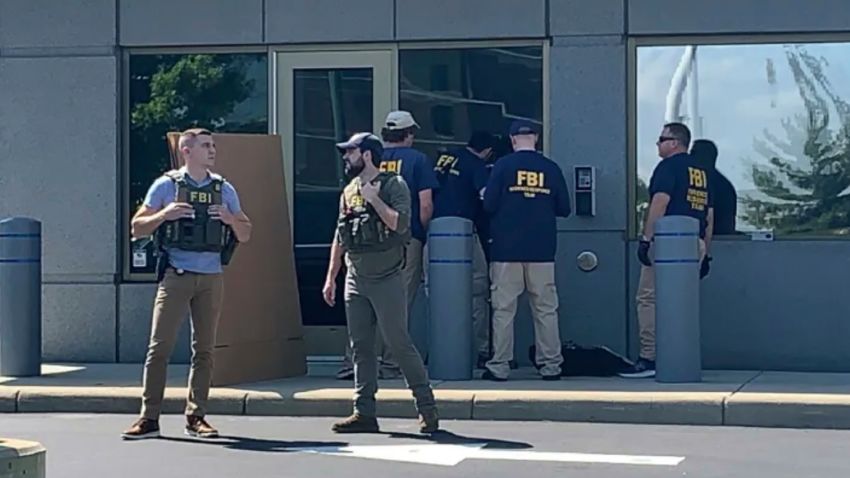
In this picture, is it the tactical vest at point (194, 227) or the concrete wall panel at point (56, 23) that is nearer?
the tactical vest at point (194, 227)

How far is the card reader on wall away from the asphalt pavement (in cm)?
279

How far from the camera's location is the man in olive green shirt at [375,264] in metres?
9.08

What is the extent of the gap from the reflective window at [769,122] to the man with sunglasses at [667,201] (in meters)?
0.56

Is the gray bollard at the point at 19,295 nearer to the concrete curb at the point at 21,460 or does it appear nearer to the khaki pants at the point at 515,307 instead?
the khaki pants at the point at 515,307

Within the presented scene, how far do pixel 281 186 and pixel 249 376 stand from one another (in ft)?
4.94

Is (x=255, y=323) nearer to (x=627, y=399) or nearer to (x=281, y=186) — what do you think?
(x=281, y=186)

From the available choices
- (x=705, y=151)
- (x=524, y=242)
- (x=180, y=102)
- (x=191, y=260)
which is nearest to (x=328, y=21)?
(x=180, y=102)

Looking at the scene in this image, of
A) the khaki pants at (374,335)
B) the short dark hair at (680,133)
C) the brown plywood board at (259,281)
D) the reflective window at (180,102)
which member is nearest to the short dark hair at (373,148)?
the khaki pants at (374,335)

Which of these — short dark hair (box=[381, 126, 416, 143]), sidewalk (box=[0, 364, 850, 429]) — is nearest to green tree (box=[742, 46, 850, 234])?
sidewalk (box=[0, 364, 850, 429])

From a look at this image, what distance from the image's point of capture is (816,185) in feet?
40.1

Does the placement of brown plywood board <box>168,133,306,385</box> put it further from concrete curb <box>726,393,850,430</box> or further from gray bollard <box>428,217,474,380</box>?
concrete curb <box>726,393,850,430</box>

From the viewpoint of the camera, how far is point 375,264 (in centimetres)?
913

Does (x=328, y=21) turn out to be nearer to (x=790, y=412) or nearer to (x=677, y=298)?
(x=677, y=298)

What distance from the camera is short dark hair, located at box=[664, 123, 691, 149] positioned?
11.6 m
